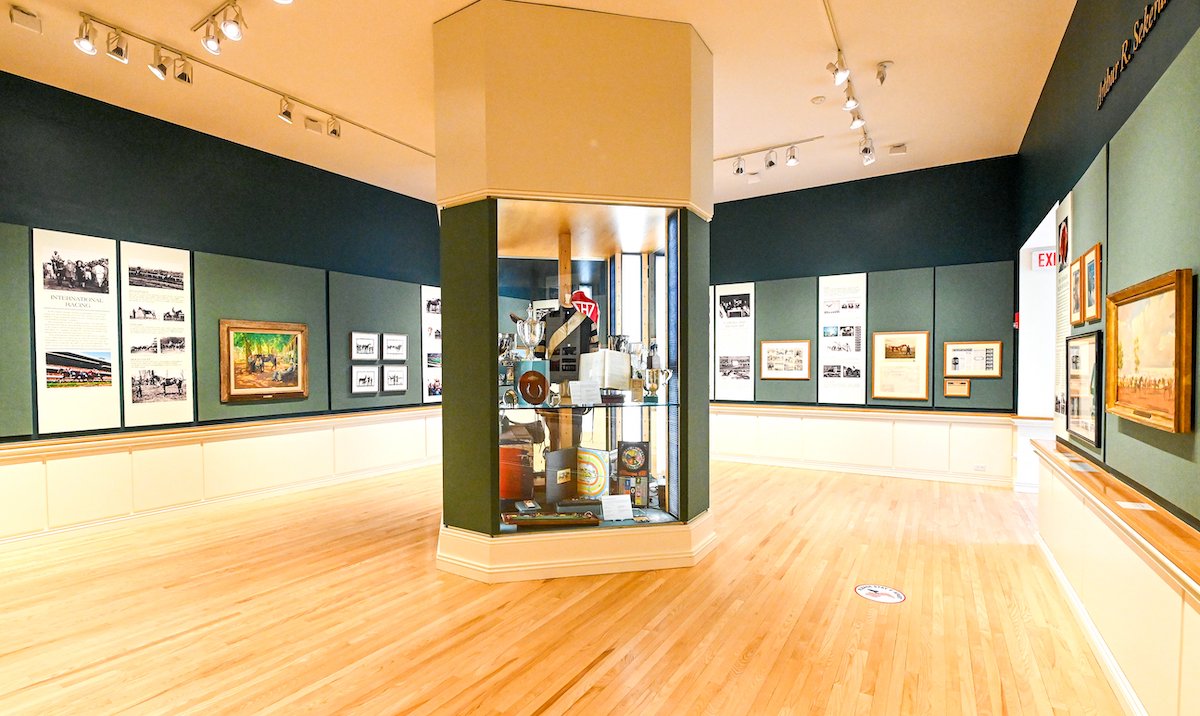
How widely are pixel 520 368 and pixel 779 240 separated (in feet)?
17.8

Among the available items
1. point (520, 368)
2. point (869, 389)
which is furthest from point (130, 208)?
point (869, 389)

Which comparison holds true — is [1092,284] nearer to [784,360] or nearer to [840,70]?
[840,70]

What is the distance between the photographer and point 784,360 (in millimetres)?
8047

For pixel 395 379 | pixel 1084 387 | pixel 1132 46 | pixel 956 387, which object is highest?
pixel 1132 46

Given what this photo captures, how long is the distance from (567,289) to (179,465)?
4.28 meters

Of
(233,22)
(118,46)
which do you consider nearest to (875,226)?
(233,22)

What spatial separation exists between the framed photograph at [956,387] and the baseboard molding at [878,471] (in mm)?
964

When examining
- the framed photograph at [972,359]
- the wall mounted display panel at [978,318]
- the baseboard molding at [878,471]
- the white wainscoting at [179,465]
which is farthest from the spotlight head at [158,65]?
the framed photograph at [972,359]

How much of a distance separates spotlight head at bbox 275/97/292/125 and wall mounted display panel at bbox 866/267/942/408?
6.84 m

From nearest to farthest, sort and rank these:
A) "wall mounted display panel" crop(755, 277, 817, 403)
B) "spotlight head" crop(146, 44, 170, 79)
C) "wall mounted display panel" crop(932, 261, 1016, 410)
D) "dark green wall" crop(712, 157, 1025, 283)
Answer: "spotlight head" crop(146, 44, 170, 79), "wall mounted display panel" crop(932, 261, 1016, 410), "dark green wall" crop(712, 157, 1025, 283), "wall mounted display panel" crop(755, 277, 817, 403)

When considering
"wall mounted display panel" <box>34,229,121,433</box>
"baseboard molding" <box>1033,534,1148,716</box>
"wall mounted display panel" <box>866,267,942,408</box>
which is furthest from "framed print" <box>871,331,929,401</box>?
"wall mounted display panel" <box>34,229,121,433</box>

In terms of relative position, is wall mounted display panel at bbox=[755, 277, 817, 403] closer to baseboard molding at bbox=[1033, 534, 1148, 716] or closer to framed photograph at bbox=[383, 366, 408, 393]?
baseboard molding at bbox=[1033, 534, 1148, 716]

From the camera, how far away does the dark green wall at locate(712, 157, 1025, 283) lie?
6820mm

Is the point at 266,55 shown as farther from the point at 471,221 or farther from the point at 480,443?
the point at 480,443
